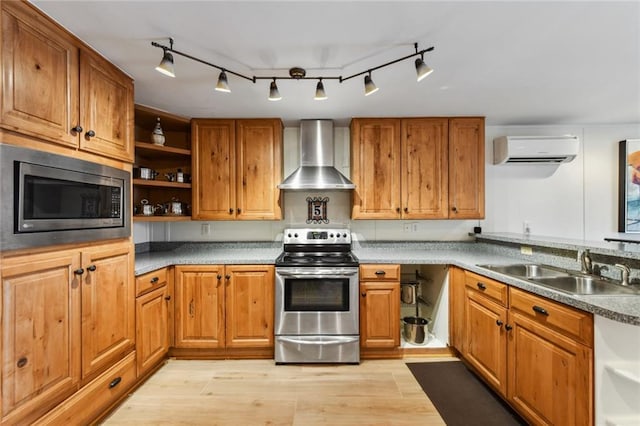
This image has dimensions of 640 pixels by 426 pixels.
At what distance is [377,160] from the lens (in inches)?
117

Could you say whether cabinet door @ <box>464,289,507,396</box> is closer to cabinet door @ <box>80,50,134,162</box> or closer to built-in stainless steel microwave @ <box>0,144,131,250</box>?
built-in stainless steel microwave @ <box>0,144,131,250</box>

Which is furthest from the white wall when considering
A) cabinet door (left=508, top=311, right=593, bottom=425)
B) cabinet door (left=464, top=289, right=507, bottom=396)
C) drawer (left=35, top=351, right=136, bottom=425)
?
cabinet door (left=508, top=311, right=593, bottom=425)

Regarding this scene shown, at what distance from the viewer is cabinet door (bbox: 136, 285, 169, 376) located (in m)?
2.18

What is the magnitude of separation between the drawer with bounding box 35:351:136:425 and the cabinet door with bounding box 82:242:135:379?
0.07 metres

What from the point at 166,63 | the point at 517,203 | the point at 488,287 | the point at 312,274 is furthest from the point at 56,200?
the point at 517,203

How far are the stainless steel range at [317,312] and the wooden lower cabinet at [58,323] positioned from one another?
3.94 ft

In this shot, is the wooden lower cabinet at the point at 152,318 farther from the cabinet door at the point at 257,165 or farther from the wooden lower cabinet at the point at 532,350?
the wooden lower cabinet at the point at 532,350

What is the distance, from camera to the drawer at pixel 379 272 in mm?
2580

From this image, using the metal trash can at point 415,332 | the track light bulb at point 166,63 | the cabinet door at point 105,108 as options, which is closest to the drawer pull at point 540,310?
the metal trash can at point 415,332

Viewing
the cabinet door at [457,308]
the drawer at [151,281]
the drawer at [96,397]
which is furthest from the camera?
the cabinet door at [457,308]

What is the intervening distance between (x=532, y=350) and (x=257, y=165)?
8.86 ft

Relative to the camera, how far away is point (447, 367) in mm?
2473

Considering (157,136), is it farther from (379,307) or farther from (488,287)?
(488,287)

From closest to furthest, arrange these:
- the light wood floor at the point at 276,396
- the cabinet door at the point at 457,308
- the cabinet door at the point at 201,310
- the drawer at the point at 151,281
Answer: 1. the light wood floor at the point at 276,396
2. the drawer at the point at 151,281
3. the cabinet door at the point at 457,308
4. the cabinet door at the point at 201,310
